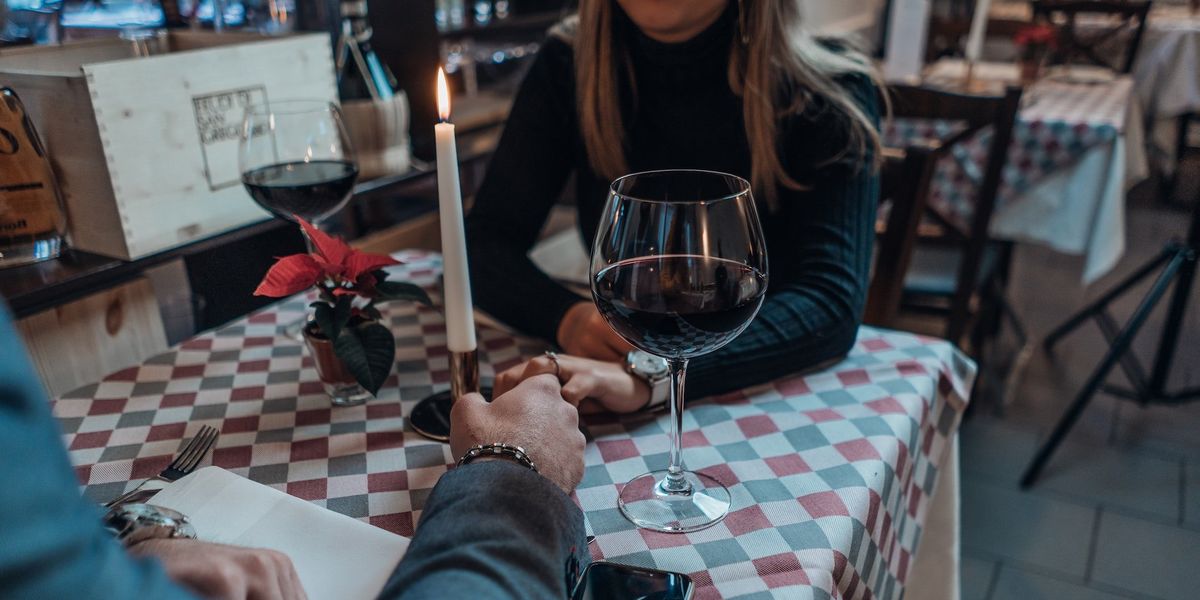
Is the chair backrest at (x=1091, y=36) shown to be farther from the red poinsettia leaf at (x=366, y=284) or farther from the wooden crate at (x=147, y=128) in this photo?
the red poinsettia leaf at (x=366, y=284)

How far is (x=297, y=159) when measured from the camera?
0.93 metres

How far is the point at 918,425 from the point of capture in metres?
0.77

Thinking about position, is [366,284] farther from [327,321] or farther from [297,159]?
[297,159]

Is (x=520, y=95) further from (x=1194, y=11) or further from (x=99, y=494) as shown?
(x=1194, y=11)

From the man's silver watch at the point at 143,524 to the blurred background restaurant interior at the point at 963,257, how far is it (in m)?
0.45

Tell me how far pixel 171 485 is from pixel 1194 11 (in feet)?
18.3

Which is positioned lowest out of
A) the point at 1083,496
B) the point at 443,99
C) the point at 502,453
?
the point at 1083,496

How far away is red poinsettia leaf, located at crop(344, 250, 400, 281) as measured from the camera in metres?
0.74

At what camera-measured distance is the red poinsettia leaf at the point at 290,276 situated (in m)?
0.70

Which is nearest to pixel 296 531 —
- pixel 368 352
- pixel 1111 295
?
pixel 368 352

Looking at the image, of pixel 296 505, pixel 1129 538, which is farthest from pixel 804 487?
pixel 1129 538

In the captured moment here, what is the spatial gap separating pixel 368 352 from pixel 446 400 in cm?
9

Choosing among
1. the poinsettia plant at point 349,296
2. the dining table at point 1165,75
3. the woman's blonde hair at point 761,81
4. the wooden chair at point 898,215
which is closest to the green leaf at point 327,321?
the poinsettia plant at point 349,296

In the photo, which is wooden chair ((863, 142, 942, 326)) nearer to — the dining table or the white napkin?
the white napkin
